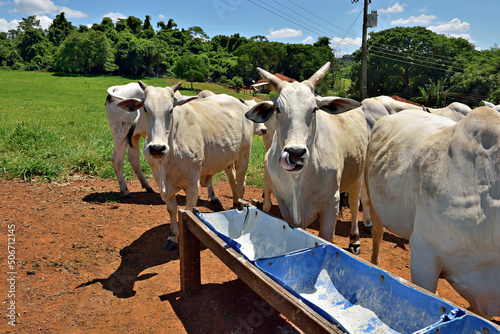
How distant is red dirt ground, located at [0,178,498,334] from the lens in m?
3.56

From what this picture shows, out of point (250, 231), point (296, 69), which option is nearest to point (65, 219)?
point (250, 231)

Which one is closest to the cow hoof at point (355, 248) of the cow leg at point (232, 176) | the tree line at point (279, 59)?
the cow leg at point (232, 176)

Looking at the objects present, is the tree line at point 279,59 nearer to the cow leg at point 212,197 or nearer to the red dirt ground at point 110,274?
the cow leg at point 212,197

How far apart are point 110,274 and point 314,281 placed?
2.64 meters

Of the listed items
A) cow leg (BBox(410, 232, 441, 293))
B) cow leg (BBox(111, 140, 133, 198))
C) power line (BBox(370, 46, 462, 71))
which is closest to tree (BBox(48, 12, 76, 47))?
power line (BBox(370, 46, 462, 71))

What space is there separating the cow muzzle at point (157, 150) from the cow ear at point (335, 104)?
1.87 metres

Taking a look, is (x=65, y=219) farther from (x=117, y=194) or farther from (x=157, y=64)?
(x=157, y=64)

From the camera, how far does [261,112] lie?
11.5 ft

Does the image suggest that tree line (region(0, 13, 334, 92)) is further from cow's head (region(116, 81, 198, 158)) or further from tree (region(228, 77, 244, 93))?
cow's head (region(116, 81, 198, 158))

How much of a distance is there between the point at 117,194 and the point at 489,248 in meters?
6.48

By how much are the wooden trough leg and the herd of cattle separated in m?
0.90

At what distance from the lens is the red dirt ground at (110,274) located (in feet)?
11.7

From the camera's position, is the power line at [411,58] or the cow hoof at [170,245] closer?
the cow hoof at [170,245]

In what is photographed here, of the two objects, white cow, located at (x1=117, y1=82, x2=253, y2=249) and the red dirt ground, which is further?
white cow, located at (x1=117, y1=82, x2=253, y2=249)
